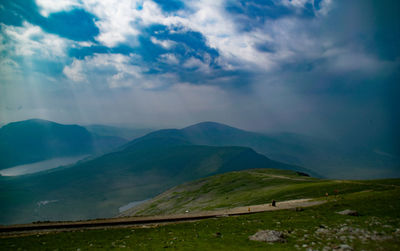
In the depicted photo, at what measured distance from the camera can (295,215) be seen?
37.9 metres

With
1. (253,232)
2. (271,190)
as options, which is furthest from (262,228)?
(271,190)

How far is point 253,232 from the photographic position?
29047 mm

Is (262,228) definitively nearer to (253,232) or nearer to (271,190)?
(253,232)

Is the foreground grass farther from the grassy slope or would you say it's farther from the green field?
the grassy slope

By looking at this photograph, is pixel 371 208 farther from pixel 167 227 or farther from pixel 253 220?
pixel 167 227

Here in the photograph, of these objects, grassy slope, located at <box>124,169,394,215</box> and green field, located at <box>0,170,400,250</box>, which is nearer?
green field, located at <box>0,170,400,250</box>

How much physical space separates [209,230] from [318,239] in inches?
535

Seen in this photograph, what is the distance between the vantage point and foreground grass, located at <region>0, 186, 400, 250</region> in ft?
76.9

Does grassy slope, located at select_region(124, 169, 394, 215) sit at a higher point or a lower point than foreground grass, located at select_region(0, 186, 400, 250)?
lower

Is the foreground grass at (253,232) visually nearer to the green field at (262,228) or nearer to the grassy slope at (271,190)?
the green field at (262,228)

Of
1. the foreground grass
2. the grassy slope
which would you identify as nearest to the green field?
the foreground grass

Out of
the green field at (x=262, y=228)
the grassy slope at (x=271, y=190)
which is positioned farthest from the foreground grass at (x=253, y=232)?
the grassy slope at (x=271, y=190)

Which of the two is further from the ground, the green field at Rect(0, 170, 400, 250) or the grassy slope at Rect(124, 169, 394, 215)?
the green field at Rect(0, 170, 400, 250)

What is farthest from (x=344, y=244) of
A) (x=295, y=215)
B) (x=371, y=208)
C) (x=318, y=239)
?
(x=371, y=208)
